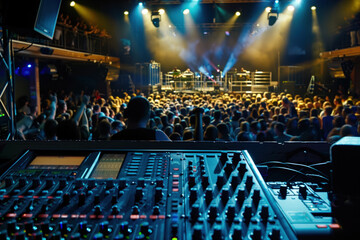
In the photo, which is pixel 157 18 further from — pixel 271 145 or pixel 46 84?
pixel 271 145

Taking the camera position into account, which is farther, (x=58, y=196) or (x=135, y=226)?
(x=58, y=196)

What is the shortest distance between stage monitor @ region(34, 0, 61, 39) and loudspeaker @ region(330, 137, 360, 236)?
7.41ft

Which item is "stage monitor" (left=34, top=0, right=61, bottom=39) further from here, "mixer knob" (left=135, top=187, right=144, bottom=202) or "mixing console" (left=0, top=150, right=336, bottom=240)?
"mixer knob" (left=135, top=187, right=144, bottom=202)

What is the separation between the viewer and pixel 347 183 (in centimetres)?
86

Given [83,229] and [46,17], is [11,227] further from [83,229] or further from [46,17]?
[46,17]

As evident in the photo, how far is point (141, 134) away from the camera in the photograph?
7.88 ft

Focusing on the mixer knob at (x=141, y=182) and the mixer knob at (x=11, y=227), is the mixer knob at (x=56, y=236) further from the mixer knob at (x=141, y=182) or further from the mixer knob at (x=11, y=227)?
the mixer knob at (x=141, y=182)

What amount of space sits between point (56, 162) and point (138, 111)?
5.64ft

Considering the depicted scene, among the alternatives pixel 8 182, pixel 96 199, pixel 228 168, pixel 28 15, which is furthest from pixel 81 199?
pixel 28 15

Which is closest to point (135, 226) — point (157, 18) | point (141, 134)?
point (141, 134)

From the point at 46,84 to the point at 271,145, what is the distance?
59.5 ft

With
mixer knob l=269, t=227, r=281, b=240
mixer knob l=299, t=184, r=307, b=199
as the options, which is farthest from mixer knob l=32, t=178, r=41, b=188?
mixer knob l=299, t=184, r=307, b=199

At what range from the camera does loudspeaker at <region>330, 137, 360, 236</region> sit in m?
0.85

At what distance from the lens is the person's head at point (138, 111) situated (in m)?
2.83
